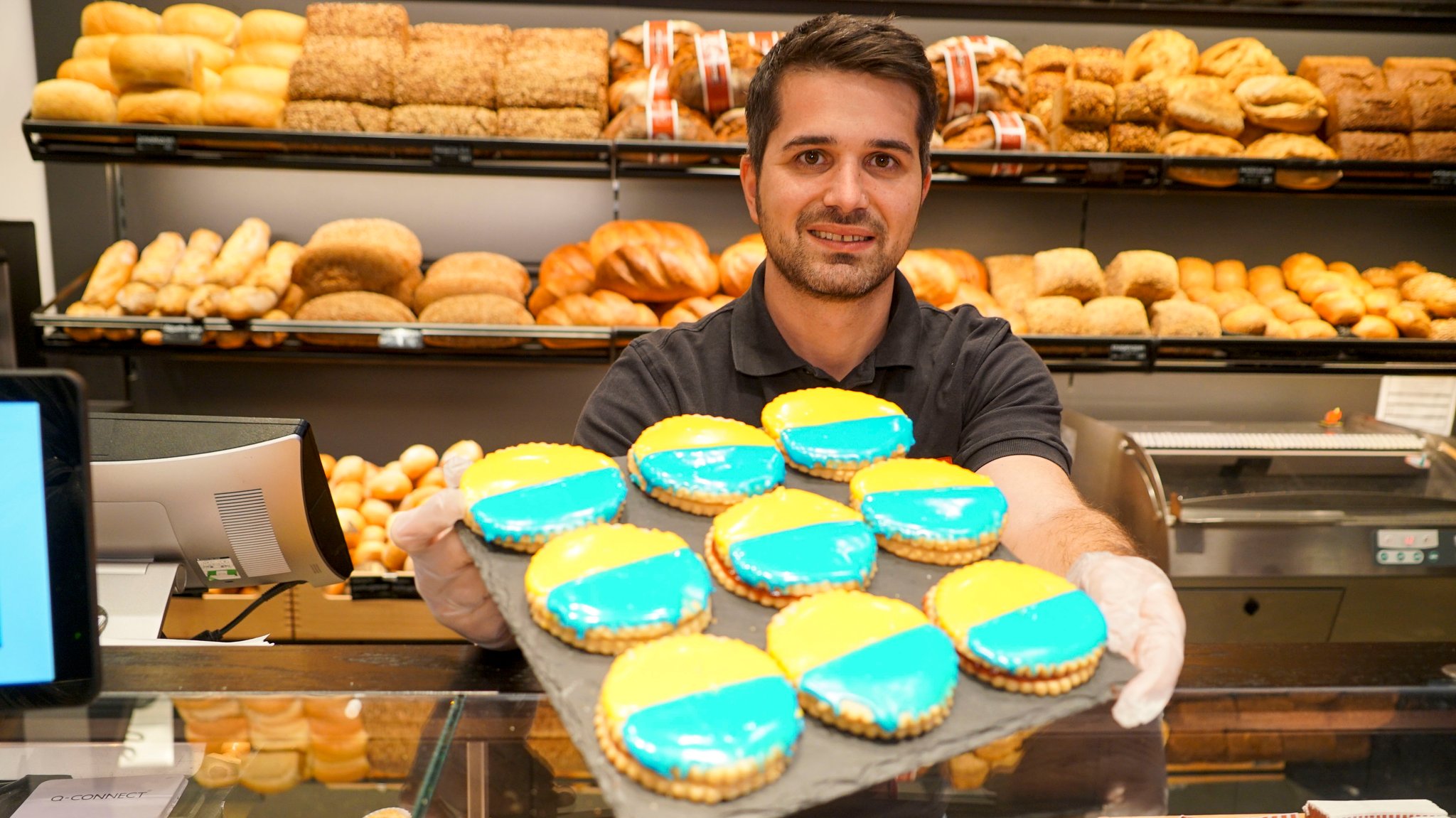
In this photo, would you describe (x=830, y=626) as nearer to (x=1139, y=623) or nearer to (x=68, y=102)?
(x=1139, y=623)

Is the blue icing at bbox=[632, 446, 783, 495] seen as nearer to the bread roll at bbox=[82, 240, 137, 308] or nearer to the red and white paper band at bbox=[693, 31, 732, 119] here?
the red and white paper band at bbox=[693, 31, 732, 119]

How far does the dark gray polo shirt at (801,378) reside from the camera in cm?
170

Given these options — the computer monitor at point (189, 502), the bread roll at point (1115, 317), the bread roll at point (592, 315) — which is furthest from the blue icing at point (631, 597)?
the bread roll at point (1115, 317)

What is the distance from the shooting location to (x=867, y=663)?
0.73 m

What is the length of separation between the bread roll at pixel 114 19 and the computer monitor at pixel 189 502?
73.0 inches

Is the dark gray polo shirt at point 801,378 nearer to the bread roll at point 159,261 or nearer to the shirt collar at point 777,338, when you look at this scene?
the shirt collar at point 777,338

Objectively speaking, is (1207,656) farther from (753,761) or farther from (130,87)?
(130,87)

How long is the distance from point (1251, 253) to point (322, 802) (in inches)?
136

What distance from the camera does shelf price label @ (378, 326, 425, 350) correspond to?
8.60 feet

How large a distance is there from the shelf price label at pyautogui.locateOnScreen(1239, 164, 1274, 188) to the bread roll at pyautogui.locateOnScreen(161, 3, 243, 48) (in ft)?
10.2

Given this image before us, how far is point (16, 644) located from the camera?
878 millimetres

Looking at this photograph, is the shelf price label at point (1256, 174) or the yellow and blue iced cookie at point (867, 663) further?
the shelf price label at point (1256, 174)

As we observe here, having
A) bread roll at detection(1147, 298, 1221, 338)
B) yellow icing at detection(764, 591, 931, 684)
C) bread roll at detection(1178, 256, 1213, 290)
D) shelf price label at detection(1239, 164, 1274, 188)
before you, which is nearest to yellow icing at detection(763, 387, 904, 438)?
yellow icing at detection(764, 591, 931, 684)

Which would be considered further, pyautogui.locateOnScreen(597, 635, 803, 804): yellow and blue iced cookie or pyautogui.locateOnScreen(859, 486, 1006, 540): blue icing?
pyautogui.locateOnScreen(859, 486, 1006, 540): blue icing
